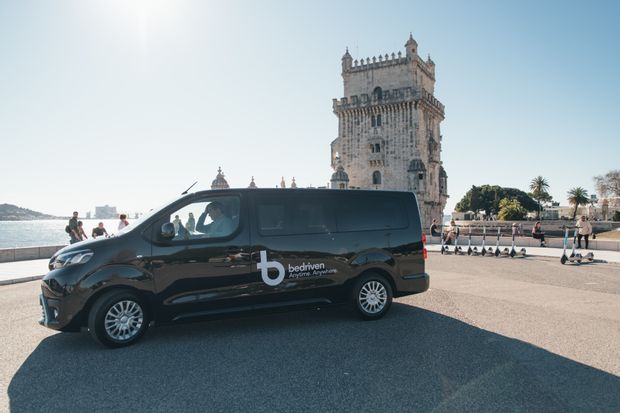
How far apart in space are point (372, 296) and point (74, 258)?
4512 millimetres

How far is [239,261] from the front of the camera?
6.45m

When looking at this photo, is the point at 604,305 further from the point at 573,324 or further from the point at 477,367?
the point at 477,367

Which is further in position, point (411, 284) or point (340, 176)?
point (340, 176)

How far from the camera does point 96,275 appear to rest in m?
5.79

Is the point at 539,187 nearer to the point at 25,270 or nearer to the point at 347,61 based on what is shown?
the point at 347,61

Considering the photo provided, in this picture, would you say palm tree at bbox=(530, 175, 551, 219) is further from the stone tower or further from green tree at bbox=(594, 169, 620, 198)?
the stone tower

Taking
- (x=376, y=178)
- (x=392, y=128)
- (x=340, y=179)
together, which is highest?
(x=392, y=128)

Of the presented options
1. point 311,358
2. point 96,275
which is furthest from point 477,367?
point 96,275

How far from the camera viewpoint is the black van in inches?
231

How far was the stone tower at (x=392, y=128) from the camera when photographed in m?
44.0

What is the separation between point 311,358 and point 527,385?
7.71 ft

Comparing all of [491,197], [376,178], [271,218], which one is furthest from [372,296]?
[491,197]

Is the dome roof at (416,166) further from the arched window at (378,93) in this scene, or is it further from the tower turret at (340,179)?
the arched window at (378,93)

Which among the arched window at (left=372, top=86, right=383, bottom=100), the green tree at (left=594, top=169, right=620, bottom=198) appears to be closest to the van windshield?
the arched window at (left=372, top=86, right=383, bottom=100)
